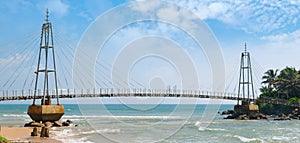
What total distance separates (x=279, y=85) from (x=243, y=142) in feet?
133

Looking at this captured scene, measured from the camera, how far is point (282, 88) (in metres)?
60.1

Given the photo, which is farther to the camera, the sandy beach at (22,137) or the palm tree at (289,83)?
the palm tree at (289,83)

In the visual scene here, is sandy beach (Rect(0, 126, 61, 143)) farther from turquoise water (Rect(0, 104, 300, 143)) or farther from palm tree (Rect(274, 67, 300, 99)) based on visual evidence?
palm tree (Rect(274, 67, 300, 99))

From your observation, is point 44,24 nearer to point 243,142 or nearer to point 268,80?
point 243,142

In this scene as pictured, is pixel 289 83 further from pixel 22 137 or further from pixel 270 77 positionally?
pixel 22 137

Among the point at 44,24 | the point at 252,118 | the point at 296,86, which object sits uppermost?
the point at 44,24

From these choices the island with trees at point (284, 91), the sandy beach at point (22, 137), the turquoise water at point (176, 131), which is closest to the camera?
the sandy beach at point (22, 137)

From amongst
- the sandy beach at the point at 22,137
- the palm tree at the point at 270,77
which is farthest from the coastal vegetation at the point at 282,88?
the sandy beach at the point at 22,137

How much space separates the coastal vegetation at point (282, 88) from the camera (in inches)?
2317

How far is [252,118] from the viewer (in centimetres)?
5309

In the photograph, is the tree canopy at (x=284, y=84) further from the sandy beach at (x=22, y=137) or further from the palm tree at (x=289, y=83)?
the sandy beach at (x=22, y=137)

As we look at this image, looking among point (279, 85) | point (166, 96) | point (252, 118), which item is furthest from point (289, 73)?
point (166, 96)

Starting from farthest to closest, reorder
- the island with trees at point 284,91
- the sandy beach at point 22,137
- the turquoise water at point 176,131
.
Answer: the island with trees at point 284,91 → the turquoise water at point 176,131 → the sandy beach at point 22,137

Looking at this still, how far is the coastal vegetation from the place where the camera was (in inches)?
2317
